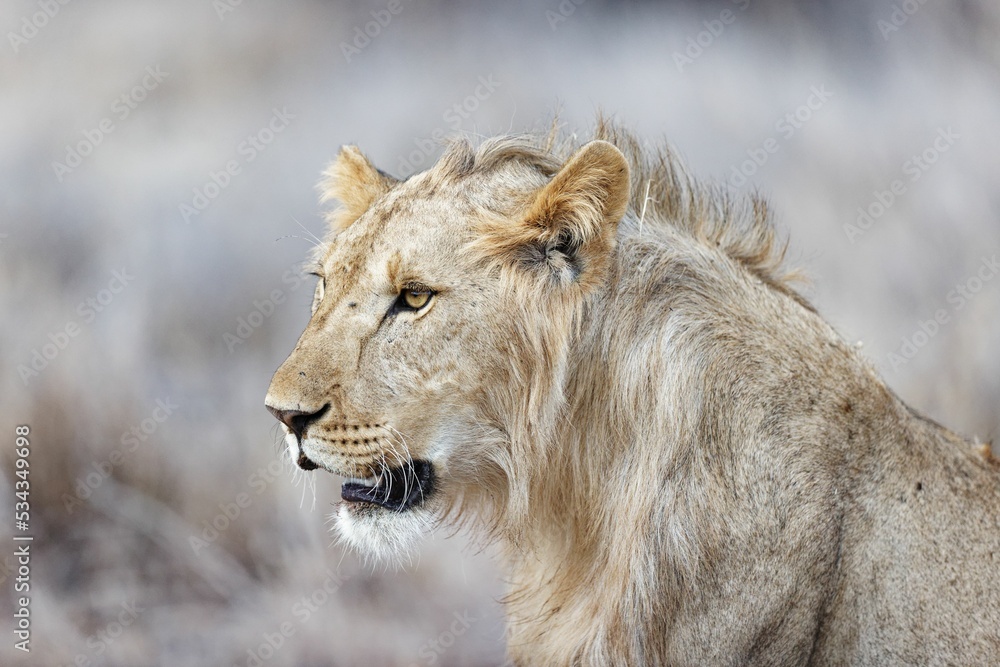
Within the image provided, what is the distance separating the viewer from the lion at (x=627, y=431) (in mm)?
2162

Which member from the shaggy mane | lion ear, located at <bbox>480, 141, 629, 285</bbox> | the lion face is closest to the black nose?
the lion face

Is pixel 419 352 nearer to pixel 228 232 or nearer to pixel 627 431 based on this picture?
pixel 627 431

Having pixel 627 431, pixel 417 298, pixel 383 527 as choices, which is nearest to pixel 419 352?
pixel 417 298

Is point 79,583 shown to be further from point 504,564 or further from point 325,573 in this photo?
point 504,564

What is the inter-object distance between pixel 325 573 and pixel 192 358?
53.4 inches

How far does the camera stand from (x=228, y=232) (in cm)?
495

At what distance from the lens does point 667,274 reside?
230cm

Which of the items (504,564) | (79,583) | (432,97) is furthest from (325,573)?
(432,97)

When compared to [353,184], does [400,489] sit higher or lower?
lower

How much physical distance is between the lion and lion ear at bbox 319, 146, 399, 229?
32 centimetres

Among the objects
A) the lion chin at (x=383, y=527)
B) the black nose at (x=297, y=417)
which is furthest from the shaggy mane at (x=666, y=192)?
the lion chin at (x=383, y=527)

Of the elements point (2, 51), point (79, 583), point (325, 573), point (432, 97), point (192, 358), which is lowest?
point (79, 583)

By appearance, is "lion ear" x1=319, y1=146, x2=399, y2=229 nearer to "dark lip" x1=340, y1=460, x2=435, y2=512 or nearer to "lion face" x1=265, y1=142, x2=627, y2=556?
"lion face" x1=265, y1=142, x2=627, y2=556

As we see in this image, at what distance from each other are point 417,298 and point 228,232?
306 centimetres
